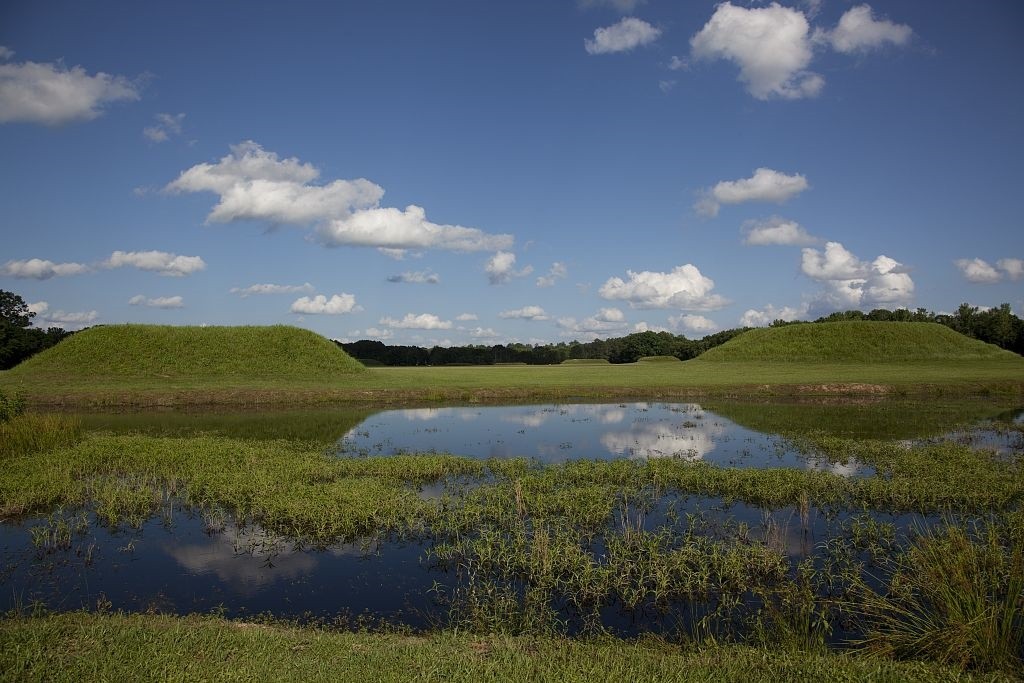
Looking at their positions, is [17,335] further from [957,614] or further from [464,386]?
[957,614]

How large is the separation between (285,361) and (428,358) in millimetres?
63846

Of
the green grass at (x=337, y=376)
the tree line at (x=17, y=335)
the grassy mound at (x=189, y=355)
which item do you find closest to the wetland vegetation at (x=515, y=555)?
the green grass at (x=337, y=376)

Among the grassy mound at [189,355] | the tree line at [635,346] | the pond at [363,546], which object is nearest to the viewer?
the pond at [363,546]

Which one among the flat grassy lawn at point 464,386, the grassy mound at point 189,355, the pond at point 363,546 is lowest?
the pond at point 363,546

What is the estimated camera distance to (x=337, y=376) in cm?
5775

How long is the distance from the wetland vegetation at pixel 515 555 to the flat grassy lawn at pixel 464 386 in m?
17.5

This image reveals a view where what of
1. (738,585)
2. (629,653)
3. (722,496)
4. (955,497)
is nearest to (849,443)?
(955,497)

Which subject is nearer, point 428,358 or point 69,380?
point 69,380

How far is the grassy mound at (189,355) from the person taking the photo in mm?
56250

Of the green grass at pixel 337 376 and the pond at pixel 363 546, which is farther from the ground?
the green grass at pixel 337 376

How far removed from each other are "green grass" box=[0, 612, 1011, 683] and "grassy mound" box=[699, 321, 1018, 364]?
78899 millimetres

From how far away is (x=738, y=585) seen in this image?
11070mm

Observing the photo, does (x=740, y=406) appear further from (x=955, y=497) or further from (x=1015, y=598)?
(x=1015, y=598)

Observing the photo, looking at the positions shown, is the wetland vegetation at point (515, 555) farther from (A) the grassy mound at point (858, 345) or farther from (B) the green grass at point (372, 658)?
(A) the grassy mound at point (858, 345)
